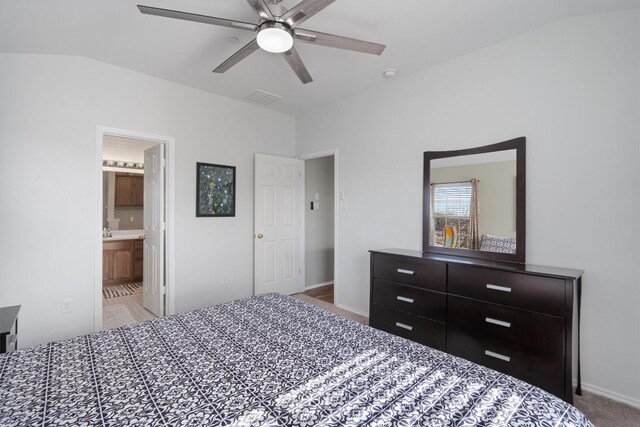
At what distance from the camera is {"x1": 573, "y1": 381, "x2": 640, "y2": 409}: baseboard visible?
6.84 feet

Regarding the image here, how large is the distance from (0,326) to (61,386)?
0.96 metres

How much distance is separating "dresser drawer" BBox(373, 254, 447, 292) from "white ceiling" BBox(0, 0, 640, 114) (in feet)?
6.17

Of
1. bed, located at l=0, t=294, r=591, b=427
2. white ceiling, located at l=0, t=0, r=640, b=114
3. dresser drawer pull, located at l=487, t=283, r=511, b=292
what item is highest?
white ceiling, located at l=0, t=0, r=640, b=114

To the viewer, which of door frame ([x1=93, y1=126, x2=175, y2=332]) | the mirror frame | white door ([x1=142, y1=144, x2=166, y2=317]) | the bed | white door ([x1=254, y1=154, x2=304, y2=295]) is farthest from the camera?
white door ([x1=254, y1=154, x2=304, y2=295])

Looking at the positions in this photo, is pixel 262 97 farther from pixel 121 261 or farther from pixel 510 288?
pixel 121 261

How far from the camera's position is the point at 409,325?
2.79 metres

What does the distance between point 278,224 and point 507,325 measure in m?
3.09

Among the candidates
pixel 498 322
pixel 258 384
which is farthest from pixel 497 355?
pixel 258 384

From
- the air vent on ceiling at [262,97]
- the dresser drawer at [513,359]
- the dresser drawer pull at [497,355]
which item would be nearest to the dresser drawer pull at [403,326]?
the dresser drawer at [513,359]

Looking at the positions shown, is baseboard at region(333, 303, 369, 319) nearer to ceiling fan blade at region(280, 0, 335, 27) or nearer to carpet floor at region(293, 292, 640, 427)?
carpet floor at region(293, 292, 640, 427)

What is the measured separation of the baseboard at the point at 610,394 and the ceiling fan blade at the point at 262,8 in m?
3.28

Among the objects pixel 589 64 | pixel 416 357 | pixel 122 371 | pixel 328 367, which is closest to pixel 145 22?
pixel 122 371

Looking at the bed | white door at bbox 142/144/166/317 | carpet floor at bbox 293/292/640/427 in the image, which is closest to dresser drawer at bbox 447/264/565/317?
carpet floor at bbox 293/292/640/427

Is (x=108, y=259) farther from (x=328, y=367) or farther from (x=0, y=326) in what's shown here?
(x=328, y=367)
